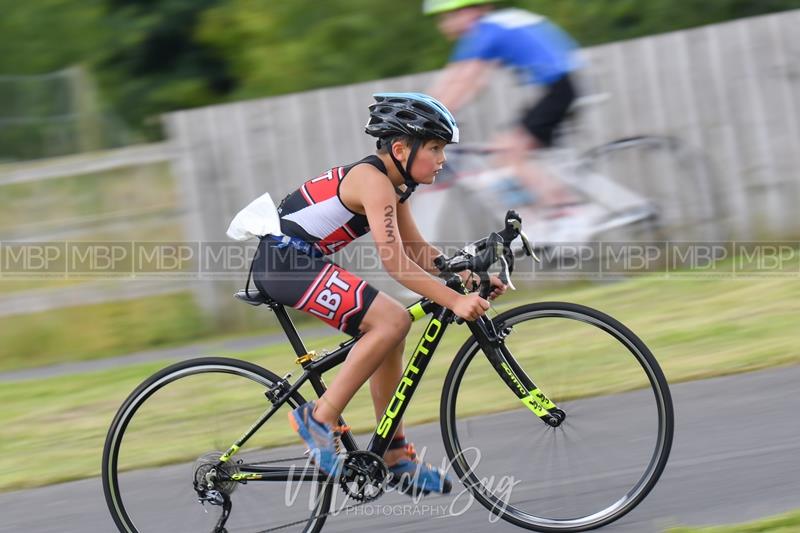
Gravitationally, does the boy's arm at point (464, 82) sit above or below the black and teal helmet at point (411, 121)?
above

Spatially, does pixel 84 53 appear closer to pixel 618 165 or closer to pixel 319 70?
pixel 319 70

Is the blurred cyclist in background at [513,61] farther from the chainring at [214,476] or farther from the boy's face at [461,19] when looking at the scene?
the chainring at [214,476]

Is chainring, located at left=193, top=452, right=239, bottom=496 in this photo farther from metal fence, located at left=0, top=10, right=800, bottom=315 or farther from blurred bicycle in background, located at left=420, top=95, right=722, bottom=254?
metal fence, located at left=0, top=10, right=800, bottom=315

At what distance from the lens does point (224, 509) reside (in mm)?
4730

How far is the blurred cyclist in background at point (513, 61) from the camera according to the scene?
325 inches

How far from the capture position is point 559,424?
182 inches

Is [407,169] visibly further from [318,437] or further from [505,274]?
[318,437]

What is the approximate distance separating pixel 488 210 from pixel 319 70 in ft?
12.0

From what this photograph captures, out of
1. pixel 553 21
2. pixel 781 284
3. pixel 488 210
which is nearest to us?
pixel 781 284

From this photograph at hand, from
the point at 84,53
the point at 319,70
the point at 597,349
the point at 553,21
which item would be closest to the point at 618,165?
the point at 553,21

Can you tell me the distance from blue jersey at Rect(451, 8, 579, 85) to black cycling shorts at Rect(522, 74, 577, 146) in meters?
0.08

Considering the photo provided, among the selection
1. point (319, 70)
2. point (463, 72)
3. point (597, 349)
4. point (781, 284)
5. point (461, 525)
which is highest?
point (319, 70)

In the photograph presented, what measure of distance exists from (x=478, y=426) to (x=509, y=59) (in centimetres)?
424

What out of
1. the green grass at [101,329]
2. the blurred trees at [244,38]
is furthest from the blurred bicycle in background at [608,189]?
the blurred trees at [244,38]
